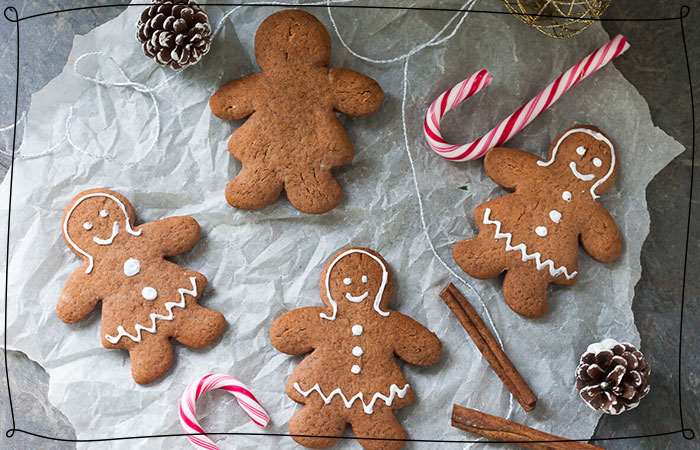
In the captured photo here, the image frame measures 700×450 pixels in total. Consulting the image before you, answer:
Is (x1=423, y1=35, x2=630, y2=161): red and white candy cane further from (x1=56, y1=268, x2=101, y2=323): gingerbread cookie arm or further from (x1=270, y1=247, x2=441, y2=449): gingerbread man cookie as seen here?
(x1=56, y1=268, x2=101, y2=323): gingerbread cookie arm

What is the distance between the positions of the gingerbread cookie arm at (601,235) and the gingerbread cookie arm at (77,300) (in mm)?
1184

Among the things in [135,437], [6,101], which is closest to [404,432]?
[135,437]

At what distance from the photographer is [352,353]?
2.06 meters

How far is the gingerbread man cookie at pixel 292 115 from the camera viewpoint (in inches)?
82.3

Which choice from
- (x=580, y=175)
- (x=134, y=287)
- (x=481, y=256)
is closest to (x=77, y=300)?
(x=134, y=287)

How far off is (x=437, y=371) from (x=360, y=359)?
202 mm

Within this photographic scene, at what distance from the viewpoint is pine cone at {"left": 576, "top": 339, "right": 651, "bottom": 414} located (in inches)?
79.9

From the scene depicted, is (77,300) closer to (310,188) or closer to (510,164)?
(310,188)

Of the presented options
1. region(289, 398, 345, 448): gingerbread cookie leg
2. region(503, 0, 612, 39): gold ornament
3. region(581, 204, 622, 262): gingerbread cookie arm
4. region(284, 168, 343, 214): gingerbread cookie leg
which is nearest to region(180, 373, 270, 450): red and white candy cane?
region(289, 398, 345, 448): gingerbread cookie leg

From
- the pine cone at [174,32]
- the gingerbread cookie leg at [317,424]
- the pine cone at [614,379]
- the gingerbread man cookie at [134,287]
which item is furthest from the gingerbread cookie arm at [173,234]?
the pine cone at [614,379]

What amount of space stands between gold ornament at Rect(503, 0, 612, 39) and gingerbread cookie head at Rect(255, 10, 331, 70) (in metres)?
0.47

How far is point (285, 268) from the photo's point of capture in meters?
2.14

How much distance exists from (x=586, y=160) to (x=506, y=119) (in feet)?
0.71

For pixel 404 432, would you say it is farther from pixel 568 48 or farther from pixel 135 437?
pixel 568 48
